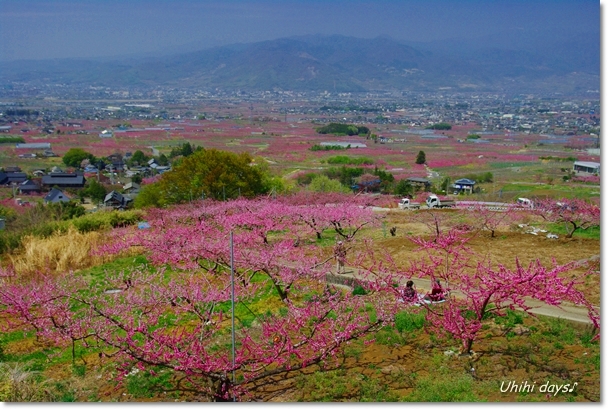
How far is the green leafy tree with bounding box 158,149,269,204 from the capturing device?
16656 mm

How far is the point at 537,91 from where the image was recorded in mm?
62125

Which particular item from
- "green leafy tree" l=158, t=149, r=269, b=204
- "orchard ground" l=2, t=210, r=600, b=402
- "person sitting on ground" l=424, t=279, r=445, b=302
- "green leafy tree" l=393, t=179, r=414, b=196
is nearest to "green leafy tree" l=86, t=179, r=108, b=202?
"green leafy tree" l=158, t=149, r=269, b=204

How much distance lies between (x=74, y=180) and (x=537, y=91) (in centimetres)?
Answer: 4918

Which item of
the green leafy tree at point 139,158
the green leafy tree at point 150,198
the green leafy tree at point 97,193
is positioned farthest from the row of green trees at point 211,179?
the green leafy tree at point 139,158

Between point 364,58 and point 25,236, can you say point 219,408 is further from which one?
point 364,58

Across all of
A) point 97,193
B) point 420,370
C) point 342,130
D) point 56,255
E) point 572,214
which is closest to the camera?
point 420,370

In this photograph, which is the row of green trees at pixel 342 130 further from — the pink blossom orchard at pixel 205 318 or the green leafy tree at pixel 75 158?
the pink blossom orchard at pixel 205 318

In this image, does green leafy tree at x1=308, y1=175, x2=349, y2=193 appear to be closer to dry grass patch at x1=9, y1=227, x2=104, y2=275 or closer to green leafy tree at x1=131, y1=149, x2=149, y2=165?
dry grass patch at x1=9, y1=227, x2=104, y2=275

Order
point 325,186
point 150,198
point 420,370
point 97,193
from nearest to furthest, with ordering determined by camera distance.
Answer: point 420,370 → point 150,198 → point 325,186 → point 97,193

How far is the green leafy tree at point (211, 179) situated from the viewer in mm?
16656

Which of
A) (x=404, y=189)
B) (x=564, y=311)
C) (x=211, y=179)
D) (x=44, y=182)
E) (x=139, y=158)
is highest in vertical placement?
(x=564, y=311)

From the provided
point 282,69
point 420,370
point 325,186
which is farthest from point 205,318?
point 282,69

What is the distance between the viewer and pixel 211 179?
656 inches

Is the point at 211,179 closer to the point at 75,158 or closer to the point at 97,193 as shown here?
the point at 97,193
